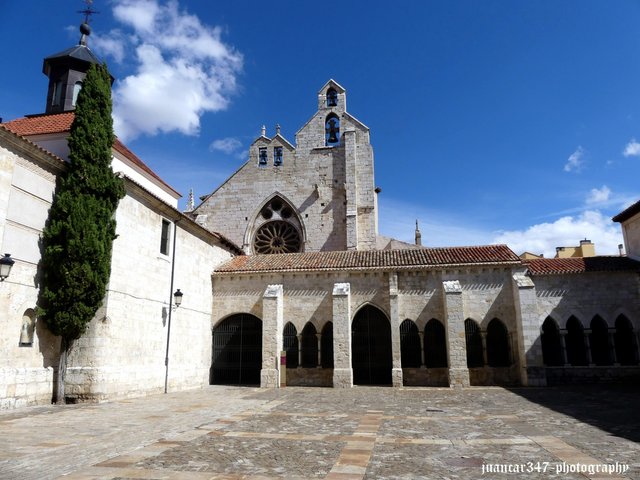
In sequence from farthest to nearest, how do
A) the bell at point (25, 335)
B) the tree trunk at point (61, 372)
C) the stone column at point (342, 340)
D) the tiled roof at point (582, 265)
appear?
the tiled roof at point (582, 265) → the stone column at point (342, 340) → the tree trunk at point (61, 372) → the bell at point (25, 335)

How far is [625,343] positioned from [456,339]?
290 inches

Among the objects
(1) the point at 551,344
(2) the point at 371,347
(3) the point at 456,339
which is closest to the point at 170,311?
(2) the point at 371,347

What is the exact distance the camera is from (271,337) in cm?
1909

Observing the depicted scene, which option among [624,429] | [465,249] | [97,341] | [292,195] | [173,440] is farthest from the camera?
[292,195]

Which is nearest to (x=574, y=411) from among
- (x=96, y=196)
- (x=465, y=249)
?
(x=465, y=249)

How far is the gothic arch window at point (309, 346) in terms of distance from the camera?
64.9 ft

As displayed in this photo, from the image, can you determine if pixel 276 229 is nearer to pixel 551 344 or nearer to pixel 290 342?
pixel 290 342

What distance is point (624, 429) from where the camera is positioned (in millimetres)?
8484

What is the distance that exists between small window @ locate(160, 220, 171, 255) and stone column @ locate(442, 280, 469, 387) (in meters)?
11.5

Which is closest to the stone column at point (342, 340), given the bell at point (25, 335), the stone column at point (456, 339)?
the stone column at point (456, 339)

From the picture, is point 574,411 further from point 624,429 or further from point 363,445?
point 363,445

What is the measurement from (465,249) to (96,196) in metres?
15.8

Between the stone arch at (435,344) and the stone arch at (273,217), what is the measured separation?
36.4ft

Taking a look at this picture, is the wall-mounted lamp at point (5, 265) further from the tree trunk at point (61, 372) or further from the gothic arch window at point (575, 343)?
the gothic arch window at point (575, 343)
